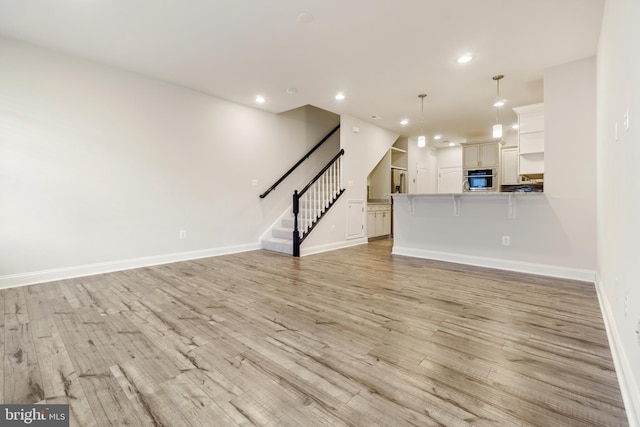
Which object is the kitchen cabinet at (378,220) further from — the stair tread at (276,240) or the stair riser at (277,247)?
the stair riser at (277,247)

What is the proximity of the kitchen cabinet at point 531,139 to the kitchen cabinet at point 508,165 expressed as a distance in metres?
3.06

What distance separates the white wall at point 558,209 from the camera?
352cm

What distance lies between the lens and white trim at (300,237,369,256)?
516cm

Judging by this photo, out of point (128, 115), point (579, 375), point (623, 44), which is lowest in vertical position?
point (579, 375)

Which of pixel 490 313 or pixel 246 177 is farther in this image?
pixel 246 177

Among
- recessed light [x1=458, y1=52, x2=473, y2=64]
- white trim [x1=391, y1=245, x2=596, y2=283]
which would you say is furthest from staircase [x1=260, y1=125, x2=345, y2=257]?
recessed light [x1=458, y1=52, x2=473, y2=64]

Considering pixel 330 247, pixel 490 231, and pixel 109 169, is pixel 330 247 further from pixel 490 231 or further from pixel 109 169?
pixel 109 169

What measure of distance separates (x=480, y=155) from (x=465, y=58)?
15.3 feet

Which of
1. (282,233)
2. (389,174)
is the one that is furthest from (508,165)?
(282,233)

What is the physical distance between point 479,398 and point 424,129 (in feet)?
22.3

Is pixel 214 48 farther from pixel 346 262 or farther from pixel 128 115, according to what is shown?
pixel 346 262

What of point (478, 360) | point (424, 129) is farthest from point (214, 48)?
point (424, 129)

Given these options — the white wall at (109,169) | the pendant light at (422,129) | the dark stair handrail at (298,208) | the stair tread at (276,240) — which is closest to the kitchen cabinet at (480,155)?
the pendant light at (422,129)

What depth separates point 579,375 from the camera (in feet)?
5.26
